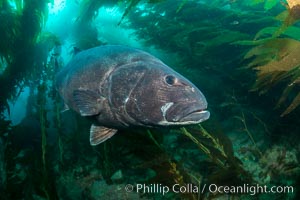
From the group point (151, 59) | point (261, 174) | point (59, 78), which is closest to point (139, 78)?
point (151, 59)

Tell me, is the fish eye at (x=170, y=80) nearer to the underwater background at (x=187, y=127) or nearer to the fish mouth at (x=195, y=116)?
the fish mouth at (x=195, y=116)

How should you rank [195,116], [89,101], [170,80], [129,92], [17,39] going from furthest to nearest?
1. [17,39]
2. [89,101]
3. [129,92]
4. [170,80]
5. [195,116]

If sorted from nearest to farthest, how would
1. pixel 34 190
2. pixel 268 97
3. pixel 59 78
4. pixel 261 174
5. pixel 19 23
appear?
pixel 59 78, pixel 261 174, pixel 34 190, pixel 268 97, pixel 19 23

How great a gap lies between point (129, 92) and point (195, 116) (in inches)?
33.2

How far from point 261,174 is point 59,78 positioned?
155 inches

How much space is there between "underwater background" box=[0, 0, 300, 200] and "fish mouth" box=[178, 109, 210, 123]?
1.26 metres

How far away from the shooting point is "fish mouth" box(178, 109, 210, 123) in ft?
8.15

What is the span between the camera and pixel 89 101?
10.4ft

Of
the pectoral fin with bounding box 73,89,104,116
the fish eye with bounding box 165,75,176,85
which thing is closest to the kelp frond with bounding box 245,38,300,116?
the fish eye with bounding box 165,75,176,85

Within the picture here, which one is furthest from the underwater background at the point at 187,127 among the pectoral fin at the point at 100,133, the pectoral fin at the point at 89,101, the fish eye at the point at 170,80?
the fish eye at the point at 170,80

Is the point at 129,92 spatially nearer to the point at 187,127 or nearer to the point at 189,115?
the point at 189,115

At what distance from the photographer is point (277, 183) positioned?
15.2 feet

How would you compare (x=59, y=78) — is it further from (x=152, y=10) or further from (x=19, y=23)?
(x=152, y=10)

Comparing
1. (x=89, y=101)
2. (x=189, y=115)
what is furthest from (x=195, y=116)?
(x=89, y=101)
